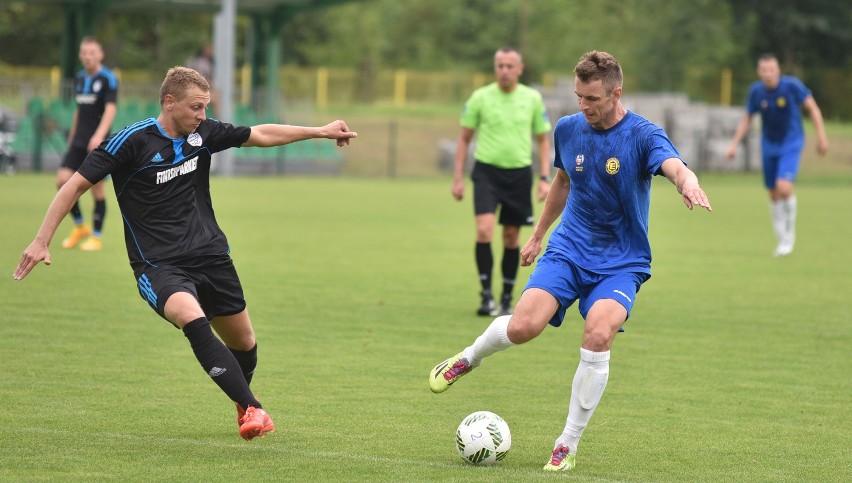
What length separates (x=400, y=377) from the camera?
305 inches

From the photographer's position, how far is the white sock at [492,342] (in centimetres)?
598

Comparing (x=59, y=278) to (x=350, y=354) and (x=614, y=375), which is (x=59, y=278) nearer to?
(x=350, y=354)

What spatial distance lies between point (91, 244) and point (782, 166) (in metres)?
8.59

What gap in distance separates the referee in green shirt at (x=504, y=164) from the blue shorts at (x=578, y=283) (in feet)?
14.9

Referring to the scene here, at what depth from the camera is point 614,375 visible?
7973 mm

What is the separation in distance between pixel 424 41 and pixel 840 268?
165ft

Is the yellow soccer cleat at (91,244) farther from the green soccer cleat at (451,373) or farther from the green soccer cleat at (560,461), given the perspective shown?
the green soccer cleat at (560,461)

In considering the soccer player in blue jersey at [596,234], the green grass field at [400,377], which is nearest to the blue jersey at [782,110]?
the green grass field at [400,377]

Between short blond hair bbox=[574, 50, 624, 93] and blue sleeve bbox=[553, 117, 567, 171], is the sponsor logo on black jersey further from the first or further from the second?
short blond hair bbox=[574, 50, 624, 93]

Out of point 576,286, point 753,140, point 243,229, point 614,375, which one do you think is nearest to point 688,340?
point 614,375

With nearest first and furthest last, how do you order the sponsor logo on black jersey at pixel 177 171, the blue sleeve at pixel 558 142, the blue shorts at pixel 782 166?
1. the sponsor logo on black jersey at pixel 177 171
2. the blue sleeve at pixel 558 142
3. the blue shorts at pixel 782 166

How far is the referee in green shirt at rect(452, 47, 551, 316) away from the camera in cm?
1055

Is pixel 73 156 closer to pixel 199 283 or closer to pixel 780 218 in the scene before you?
pixel 199 283

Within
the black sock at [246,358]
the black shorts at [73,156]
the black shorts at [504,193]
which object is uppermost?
the black shorts at [504,193]
